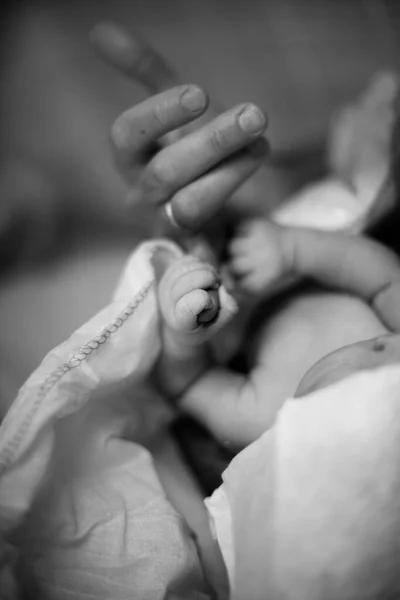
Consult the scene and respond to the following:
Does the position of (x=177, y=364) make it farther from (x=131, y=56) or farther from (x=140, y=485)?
(x=131, y=56)

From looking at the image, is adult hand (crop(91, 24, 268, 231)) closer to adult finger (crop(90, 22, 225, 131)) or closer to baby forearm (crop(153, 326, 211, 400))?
adult finger (crop(90, 22, 225, 131))

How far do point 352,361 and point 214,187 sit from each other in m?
0.18

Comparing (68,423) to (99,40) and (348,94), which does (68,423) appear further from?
(348,94)

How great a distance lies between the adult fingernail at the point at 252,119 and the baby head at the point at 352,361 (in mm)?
175

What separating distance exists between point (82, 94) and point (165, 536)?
1.23 ft

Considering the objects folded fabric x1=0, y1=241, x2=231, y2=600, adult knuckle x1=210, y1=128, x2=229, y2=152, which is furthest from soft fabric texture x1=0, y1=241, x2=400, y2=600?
adult knuckle x1=210, y1=128, x2=229, y2=152

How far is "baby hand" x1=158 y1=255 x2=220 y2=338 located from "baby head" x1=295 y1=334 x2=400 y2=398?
0.28 ft

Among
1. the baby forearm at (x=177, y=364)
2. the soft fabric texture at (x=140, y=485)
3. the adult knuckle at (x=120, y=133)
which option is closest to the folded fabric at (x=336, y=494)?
the soft fabric texture at (x=140, y=485)

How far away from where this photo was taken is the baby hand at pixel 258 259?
0.51m

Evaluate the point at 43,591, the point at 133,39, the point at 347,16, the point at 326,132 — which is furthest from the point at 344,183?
the point at 43,591

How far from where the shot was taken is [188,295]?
15.2 inches

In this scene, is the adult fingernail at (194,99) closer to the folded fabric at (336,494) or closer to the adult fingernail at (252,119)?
the adult fingernail at (252,119)

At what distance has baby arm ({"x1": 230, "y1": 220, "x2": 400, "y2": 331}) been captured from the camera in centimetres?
51

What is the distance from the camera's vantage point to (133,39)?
0.51 meters
